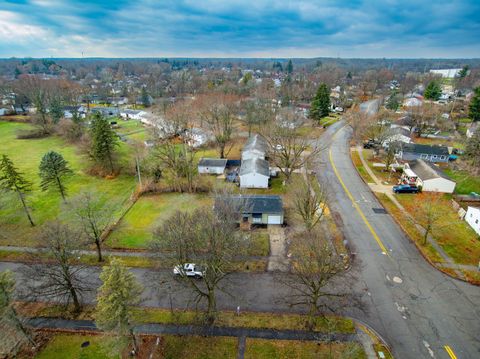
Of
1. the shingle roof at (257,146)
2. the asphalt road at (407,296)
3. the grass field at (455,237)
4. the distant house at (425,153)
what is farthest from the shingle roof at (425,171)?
the shingle roof at (257,146)

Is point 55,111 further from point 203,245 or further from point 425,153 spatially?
point 425,153

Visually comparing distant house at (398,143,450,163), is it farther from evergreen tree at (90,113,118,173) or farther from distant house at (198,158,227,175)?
evergreen tree at (90,113,118,173)

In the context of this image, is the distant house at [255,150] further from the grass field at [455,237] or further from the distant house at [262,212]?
the grass field at [455,237]

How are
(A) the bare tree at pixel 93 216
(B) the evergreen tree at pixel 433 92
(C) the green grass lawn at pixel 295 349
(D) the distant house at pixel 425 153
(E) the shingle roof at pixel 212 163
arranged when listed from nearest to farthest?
(C) the green grass lawn at pixel 295 349
(A) the bare tree at pixel 93 216
(E) the shingle roof at pixel 212 163
(D) the distant house at pixel 425 153
(B) the evergreen tree at pixel 433 92

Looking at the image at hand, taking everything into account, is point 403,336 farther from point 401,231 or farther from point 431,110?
point 431,110

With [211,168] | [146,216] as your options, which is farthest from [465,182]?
[146,216]

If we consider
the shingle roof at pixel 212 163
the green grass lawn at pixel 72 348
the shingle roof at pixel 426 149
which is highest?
the shingle roof at pixel 426 149

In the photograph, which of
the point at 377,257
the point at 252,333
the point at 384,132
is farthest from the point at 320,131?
the point at 252,333
